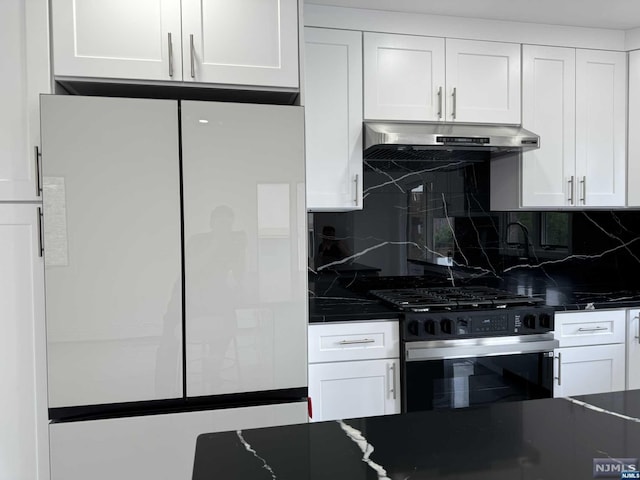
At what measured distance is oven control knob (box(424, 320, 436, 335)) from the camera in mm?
2326

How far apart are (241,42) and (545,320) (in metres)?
2.04

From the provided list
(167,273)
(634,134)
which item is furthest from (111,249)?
(634,134)

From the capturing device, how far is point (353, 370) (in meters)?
2.31

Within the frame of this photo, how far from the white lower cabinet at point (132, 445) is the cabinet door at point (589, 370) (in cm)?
174

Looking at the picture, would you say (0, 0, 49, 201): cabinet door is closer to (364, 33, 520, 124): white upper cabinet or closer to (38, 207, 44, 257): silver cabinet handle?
(38, 207, 44, 257): silver cabinet handle

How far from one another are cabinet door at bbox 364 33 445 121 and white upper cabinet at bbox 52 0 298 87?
68 centimetres

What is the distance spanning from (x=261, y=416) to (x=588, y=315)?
1858 millimetres

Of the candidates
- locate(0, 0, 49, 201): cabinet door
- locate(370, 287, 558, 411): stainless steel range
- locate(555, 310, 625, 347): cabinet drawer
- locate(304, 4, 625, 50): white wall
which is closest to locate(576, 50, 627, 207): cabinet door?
locate(304, 4, 625, 50): white wall

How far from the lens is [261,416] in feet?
6.57

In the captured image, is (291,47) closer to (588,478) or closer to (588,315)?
(588,478)

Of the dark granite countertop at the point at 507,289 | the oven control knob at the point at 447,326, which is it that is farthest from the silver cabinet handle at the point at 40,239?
the oven control knob at the point at 447,326

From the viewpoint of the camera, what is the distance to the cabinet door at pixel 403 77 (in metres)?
2.60

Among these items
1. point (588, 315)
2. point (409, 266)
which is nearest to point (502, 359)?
point (588, 315)

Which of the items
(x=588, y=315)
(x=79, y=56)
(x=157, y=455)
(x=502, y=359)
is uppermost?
(x=79, y=56)
